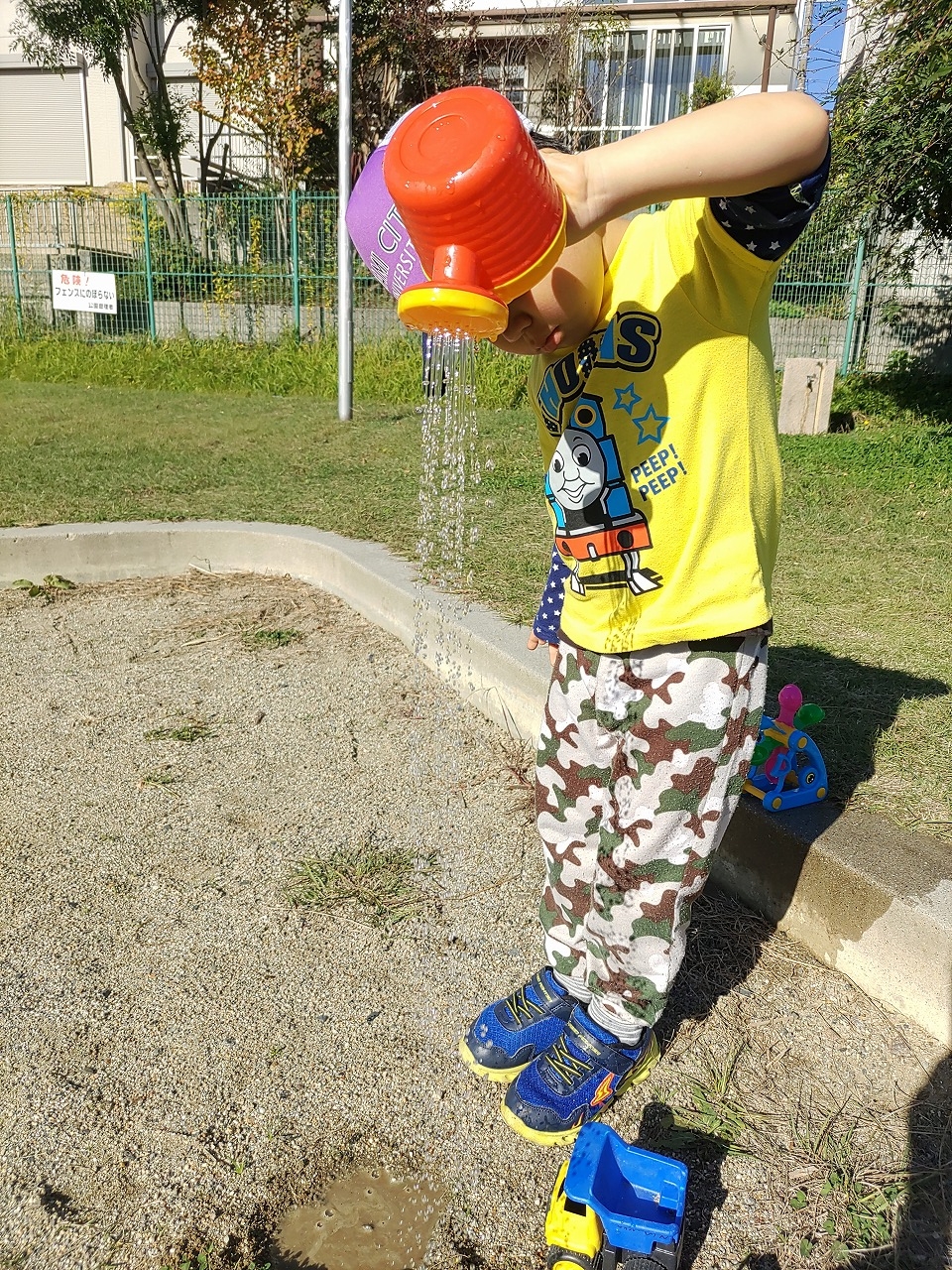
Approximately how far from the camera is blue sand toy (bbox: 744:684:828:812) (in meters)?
2.29

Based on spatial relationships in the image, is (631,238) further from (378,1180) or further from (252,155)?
(252,155)

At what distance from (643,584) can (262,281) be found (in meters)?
12.0

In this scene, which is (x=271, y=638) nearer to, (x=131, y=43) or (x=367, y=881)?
(x=367, y=881)

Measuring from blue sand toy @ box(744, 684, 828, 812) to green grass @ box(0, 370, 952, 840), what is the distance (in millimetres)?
129

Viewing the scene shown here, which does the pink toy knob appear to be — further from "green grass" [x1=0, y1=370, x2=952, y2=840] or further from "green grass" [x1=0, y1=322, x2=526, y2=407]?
"green grass" [x1=0, y1=322, x2=526, y2=407]

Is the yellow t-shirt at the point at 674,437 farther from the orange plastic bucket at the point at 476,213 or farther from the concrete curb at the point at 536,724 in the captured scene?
the concrete curb at the point at 536,724

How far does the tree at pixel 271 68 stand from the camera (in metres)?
16.1

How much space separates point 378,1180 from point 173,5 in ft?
61.4

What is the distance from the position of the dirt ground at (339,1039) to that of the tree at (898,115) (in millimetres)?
5281

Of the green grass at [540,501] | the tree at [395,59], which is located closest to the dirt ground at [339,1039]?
the green grass at [540,501]

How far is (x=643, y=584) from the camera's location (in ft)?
5.39

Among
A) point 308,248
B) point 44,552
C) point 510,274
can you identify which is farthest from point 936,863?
point 308,248

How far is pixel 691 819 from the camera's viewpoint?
169 cm

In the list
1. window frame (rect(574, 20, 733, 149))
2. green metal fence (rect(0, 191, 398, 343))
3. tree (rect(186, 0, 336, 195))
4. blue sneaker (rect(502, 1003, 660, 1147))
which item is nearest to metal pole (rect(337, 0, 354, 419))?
green metal fence (rect(0, 191, 398, 343))
